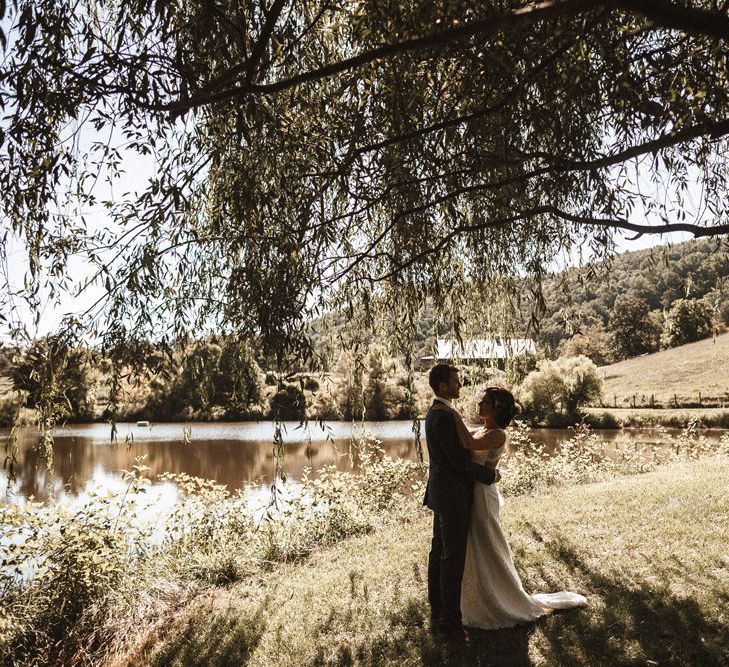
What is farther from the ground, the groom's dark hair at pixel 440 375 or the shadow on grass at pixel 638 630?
the groom's dark hair at pixel 440 375

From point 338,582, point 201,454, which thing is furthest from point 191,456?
A: point 338,582

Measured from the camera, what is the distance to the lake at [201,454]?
1324 cm

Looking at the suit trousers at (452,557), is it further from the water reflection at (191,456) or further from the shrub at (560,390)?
the shrub at (560,390)

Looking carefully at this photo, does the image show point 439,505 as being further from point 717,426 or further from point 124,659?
point 717,426

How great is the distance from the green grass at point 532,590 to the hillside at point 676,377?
94.8ft

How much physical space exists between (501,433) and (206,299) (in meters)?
2.24

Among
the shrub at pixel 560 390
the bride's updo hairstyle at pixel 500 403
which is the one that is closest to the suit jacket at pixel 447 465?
the bride's updo hairstyle at pixel 500 403

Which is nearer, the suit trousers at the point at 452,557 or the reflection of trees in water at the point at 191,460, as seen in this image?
the suit trousers at the point at 452,557

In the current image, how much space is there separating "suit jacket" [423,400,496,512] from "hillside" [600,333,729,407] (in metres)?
32.0

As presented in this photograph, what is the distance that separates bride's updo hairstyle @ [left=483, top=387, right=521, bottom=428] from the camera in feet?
12.6

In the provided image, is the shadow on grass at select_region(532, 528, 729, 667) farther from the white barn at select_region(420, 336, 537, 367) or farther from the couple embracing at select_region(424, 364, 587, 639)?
the white barn at select_region(420, 336, 537, 367)

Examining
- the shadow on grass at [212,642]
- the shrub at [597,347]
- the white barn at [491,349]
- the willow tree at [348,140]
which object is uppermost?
the shrub at [597,347]

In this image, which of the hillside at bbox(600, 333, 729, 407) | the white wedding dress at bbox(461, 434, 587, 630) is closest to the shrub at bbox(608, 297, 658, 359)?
the hillside at bbox(600, 333, 729, 407)

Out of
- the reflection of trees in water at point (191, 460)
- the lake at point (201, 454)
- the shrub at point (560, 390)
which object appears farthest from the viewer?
the shrub at point (560, 390)
